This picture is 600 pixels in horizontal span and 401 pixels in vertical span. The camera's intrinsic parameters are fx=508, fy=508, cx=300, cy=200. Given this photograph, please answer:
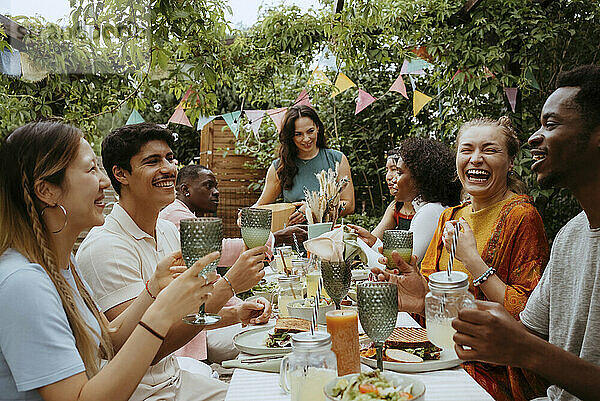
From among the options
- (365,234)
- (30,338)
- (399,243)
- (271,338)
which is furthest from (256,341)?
(365,234)

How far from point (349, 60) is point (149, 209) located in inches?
138

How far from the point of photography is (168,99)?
8.54 metres

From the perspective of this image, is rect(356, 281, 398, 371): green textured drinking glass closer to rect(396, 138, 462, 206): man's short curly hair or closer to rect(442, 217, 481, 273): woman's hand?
rect(442, 217, 481, 273): woman's hand

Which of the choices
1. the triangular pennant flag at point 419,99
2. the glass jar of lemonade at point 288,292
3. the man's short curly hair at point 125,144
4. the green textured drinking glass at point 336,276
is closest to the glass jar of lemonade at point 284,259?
the glass jar of lemonade at point 288,292

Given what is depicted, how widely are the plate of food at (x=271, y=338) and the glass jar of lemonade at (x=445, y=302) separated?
1.76 ft

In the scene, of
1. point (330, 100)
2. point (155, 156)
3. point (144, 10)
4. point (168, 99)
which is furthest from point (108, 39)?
point (168, 99)

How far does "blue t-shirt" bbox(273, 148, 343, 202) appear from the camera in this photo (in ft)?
14.1

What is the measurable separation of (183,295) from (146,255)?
0.81 meters

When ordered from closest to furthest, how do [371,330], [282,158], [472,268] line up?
[371,330]
[472,268]
[282,158]

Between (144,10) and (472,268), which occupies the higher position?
(144,10)

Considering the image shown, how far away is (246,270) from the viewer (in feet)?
6.02

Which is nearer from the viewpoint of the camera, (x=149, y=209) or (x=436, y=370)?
(x=436, y=370)

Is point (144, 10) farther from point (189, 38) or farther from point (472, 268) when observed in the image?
point (472, 268)

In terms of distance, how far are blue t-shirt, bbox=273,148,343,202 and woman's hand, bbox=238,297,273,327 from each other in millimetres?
2203
